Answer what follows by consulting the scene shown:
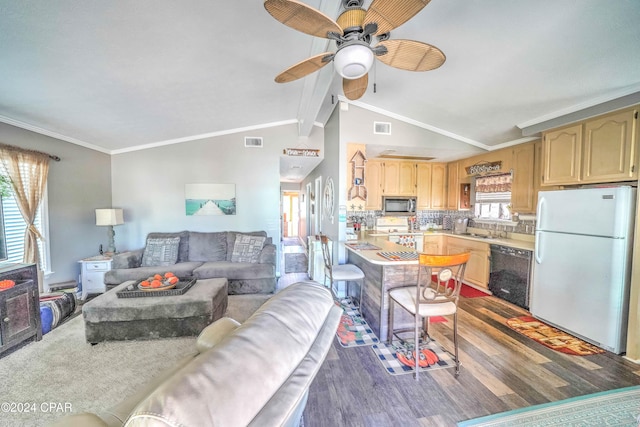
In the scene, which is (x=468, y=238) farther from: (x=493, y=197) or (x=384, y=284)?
(x=384, y=284)

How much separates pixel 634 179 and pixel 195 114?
4985 millimetres

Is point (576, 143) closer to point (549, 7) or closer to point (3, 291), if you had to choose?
point (549, 7)

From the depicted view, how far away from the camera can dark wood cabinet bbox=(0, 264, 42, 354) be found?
7.17ft

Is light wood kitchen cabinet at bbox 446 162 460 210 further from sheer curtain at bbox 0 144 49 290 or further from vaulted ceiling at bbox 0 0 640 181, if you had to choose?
sheer curtain at bbox 0 144 49 290

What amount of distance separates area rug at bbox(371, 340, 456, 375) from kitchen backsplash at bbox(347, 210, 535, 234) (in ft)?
8.44

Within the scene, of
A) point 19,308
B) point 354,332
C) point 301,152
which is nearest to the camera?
point 19,308

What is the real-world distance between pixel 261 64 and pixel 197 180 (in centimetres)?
276

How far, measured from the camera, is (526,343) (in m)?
2.47

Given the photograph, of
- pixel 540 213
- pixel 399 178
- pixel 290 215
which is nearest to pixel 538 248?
pixel 540 213

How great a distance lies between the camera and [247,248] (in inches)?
163

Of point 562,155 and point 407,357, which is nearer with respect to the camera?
point 407,357

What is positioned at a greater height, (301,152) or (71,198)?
(301,152)

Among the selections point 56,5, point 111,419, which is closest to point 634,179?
point 111,419

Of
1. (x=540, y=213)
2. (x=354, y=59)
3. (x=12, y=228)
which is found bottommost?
(x=12, y=228)
